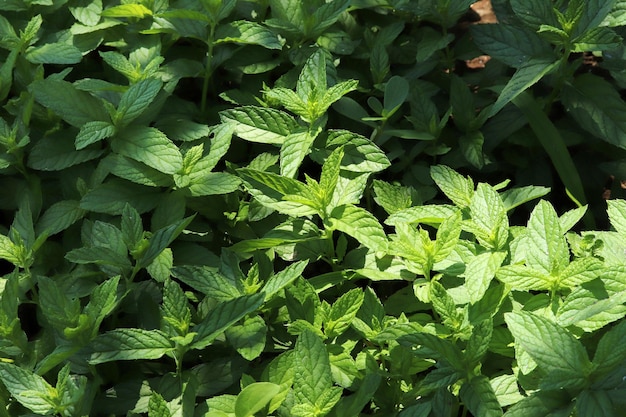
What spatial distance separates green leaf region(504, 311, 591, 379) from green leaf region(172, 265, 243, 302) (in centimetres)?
71

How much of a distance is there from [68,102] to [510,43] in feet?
4.68

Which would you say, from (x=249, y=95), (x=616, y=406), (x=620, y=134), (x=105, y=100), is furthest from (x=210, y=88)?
(x=616, y=406)

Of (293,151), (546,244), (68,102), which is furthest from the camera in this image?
(68,102)

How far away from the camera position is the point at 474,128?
267 cm

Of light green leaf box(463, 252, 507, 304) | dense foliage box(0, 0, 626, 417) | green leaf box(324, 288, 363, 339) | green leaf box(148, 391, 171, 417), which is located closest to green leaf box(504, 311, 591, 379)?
dense foliage box(0, 0, 626, 417)

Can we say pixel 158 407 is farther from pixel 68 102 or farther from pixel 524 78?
pixel 524 78

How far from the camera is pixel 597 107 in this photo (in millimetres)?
2570

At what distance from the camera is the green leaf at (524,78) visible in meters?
2.41

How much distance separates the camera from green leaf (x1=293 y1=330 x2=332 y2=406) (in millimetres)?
1889

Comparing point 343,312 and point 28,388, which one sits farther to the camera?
point 343,312

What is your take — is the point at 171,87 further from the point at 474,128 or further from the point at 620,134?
the point at 620,134

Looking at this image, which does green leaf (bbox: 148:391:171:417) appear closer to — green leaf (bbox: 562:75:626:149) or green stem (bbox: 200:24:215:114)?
green stem (bbox: 200:24:215:114)

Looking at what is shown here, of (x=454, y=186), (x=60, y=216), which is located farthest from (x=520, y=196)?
(x=60, y=216)

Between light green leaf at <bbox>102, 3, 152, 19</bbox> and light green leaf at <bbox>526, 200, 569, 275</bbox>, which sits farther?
light green leaf at <bbox>102, 3, 152, 19</bbox>
